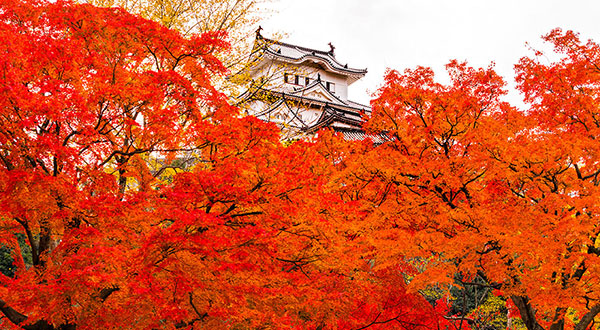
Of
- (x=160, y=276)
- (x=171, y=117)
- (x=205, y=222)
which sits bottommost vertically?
(x=160, y=276)

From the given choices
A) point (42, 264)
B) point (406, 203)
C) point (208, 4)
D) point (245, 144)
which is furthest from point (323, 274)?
point (208, 4)

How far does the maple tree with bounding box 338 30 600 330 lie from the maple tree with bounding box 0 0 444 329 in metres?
2.09

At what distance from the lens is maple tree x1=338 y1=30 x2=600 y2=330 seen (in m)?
9.59

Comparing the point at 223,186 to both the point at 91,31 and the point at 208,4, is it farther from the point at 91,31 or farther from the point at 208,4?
the point at 208,4

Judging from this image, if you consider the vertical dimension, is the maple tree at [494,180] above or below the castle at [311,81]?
below

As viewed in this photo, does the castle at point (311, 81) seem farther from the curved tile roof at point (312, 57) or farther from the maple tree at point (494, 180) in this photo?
the maple tree at point (494, 180)

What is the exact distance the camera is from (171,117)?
28.2ft

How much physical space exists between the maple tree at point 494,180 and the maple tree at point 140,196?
2086 mm

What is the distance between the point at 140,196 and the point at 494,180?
7.98 metres

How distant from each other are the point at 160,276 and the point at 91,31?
467cm

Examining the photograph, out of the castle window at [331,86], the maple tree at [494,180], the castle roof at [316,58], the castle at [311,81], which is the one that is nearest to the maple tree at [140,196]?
the maple tree at [494,180]

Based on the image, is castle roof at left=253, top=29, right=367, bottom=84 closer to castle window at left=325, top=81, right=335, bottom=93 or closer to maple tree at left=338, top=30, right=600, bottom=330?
castle window at left=325, top=81, right=335, bottom=93

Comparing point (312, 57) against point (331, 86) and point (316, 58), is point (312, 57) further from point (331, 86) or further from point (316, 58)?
point (331, 86)

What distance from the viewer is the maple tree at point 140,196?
7.16 m
